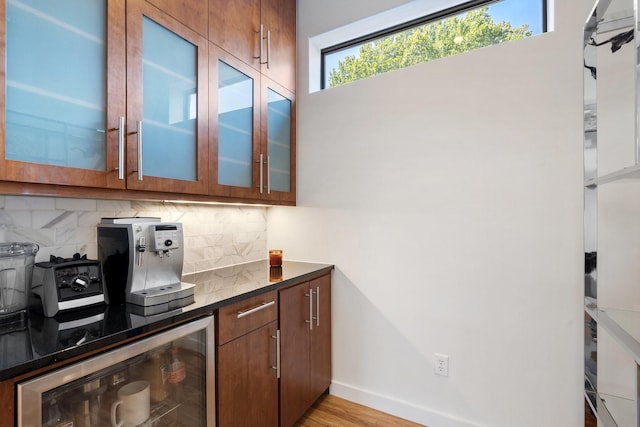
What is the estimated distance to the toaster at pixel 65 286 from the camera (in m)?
1.07

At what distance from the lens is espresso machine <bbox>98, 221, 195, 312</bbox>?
1218 millimetres

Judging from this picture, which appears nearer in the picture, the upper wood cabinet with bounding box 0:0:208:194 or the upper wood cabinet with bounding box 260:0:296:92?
the upper wood cabinet with bounding box 0:0:208:194

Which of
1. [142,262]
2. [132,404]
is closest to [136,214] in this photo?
[142,262]

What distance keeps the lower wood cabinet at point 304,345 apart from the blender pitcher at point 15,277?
1006 mm

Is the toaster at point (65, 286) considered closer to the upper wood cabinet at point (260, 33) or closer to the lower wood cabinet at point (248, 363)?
the lower wood cabinet at point (248, 363)

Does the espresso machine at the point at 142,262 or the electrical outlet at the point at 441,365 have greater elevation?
the espresso machine at the point at 142,262

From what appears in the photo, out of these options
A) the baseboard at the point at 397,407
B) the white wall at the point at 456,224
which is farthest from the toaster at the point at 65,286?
the baseboard at the point at 397,407

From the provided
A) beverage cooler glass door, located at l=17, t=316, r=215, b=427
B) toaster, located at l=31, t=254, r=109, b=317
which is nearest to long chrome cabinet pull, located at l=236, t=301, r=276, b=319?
beverage cooler glass door, located at l=17, t=316, r=215, b=427

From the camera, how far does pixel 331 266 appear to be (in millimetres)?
2158

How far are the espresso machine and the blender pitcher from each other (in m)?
0.24

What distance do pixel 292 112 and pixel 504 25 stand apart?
4.60ft

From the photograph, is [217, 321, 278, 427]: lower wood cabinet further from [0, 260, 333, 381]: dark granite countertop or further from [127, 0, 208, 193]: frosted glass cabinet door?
[127, 0, 208, 193]: frosted glass cabinet door

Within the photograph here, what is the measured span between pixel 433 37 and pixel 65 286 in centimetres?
232

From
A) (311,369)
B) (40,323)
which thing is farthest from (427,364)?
(40,323)
